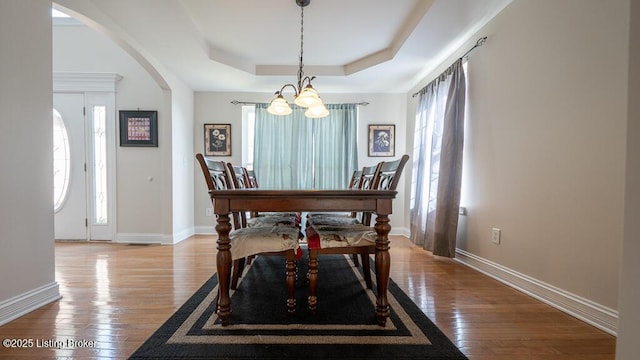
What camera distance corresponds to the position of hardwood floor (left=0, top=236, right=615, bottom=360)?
1.35 m

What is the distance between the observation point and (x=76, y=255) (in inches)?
121

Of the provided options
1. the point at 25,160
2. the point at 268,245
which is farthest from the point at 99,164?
the point at 268,245

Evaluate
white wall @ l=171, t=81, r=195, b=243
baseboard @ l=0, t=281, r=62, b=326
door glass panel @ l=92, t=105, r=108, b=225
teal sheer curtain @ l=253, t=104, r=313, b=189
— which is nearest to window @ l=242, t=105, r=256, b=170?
teal sheer curtain @ l=253, t=104, r=313, b=189

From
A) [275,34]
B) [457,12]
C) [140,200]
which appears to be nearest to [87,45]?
[140,200]

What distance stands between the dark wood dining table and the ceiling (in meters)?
1.84

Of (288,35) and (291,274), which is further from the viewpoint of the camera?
(288,35)

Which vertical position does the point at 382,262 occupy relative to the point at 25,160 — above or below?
below

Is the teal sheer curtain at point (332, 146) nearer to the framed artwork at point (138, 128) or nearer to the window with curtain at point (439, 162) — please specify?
the window with curtain at point (439, 162)

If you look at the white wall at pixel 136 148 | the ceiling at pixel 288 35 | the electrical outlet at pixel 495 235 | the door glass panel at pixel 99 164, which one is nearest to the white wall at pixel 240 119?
the ceiling at pixel 288 35

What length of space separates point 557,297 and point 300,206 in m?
1.80

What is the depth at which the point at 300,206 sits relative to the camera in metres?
1.53

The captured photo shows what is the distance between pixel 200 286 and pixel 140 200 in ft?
7.88

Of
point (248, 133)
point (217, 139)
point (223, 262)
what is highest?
point (248, 133)

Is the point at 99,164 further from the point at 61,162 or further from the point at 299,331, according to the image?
the point at 299,331
